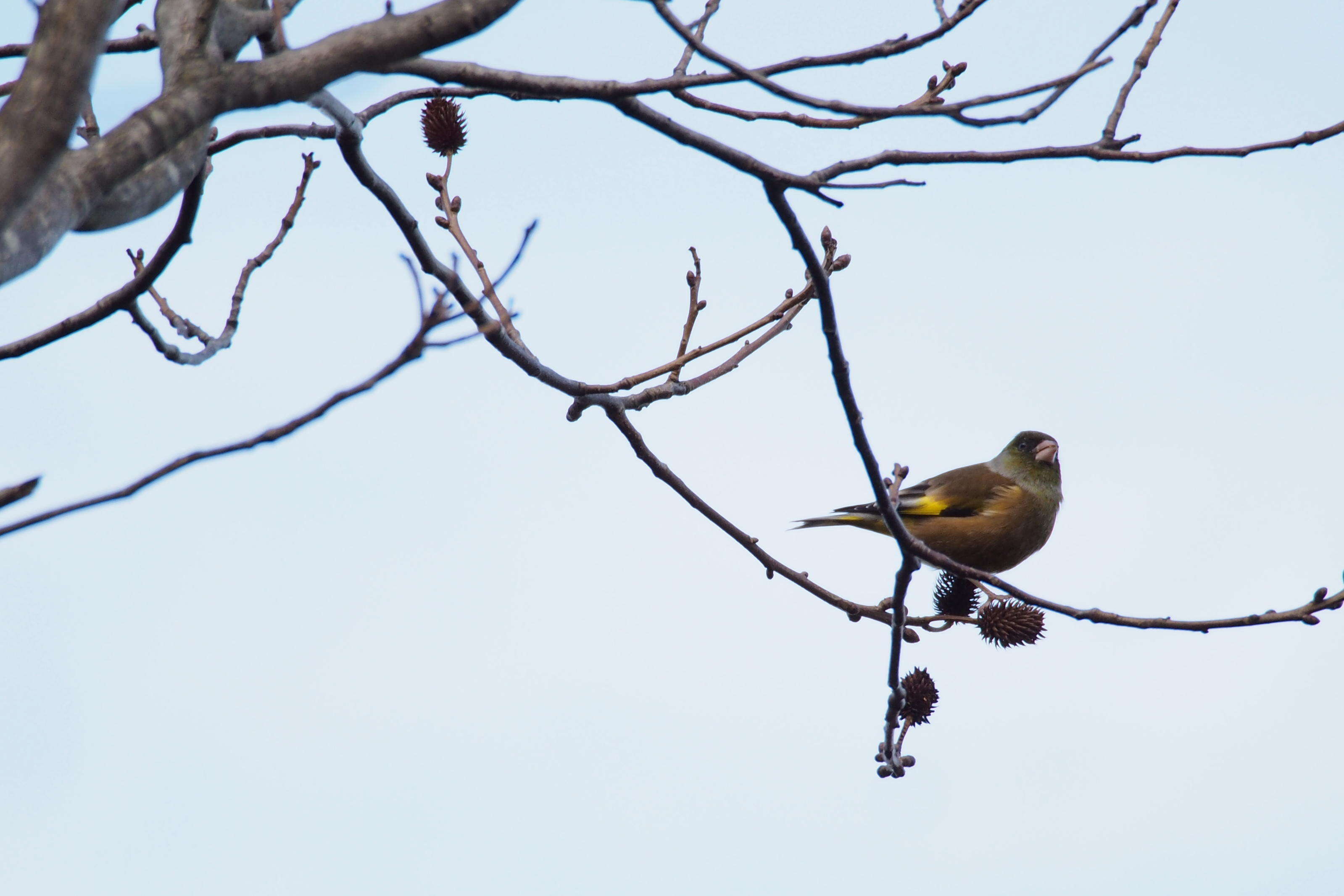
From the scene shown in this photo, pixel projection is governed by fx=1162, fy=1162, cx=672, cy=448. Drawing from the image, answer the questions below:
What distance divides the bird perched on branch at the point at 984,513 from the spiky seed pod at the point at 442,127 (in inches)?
143

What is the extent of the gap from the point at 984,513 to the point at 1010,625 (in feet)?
10.2

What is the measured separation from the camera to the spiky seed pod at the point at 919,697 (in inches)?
151

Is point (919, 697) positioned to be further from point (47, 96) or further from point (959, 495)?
point (959, 495)

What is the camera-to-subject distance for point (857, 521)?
748 centimetres

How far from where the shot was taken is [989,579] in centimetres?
370

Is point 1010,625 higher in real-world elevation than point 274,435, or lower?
higher

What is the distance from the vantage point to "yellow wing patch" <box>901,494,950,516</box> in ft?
25.5

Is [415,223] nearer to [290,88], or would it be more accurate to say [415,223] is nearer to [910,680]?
[290,88]

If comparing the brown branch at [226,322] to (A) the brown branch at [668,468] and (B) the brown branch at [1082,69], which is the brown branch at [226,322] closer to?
(A) the brown branch at [668,468]

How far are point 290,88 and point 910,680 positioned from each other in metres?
2.84

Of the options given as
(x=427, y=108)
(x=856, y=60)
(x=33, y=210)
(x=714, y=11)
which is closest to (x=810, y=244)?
(x=856, y=60)

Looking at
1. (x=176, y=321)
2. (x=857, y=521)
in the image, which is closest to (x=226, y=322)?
(x=176, y=321)

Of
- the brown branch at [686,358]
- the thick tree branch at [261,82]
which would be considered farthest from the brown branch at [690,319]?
the thick tree branch at [261,82]

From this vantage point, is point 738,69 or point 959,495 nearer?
point 738,69
